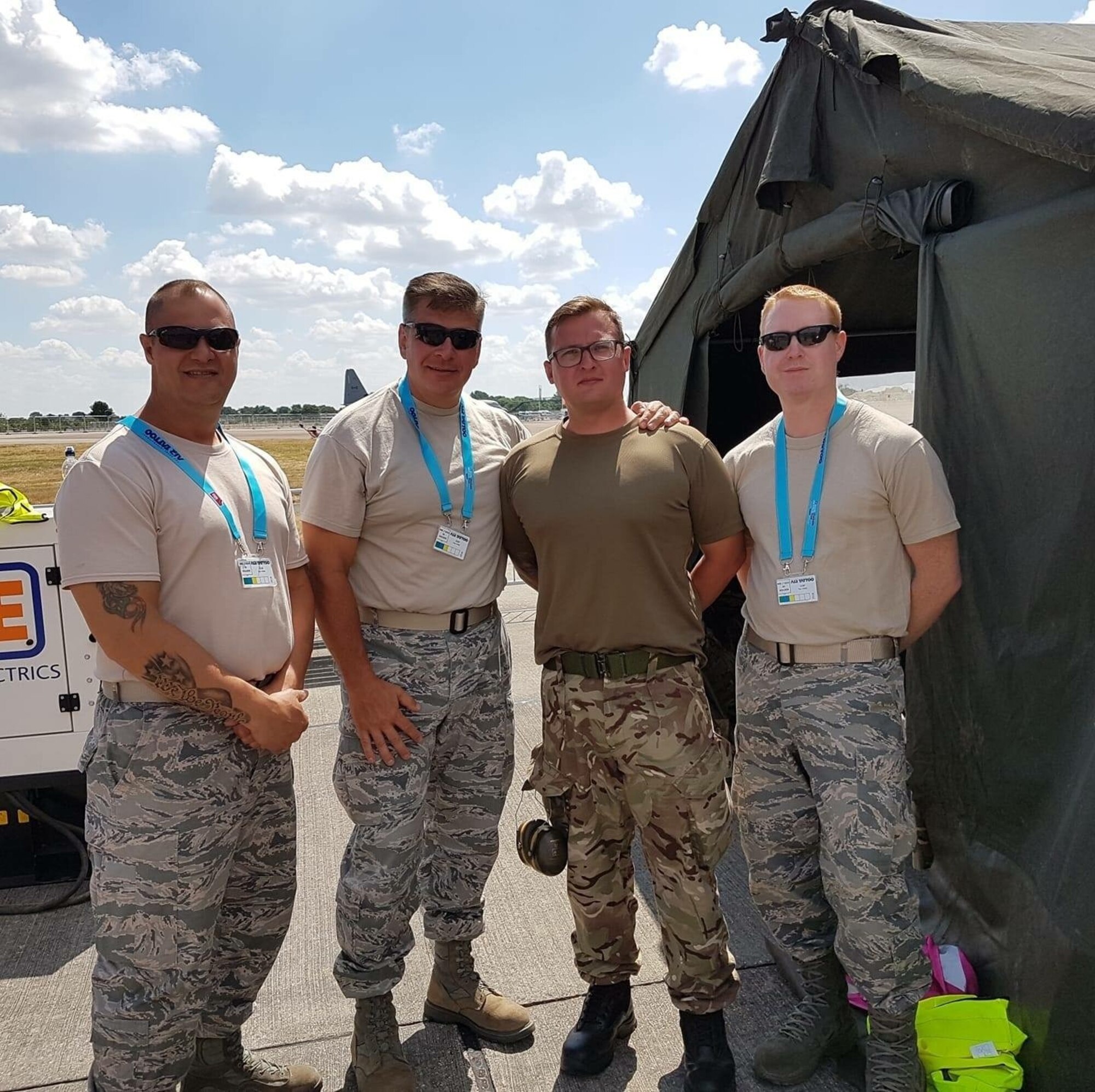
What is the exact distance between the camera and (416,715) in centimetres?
243

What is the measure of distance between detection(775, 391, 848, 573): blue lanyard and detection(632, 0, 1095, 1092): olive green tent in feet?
1.34

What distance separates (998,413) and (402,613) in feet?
5.53

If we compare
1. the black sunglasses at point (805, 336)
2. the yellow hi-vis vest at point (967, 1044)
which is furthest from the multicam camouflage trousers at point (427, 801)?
the yellow hi-vis vest at point (967, 1044)

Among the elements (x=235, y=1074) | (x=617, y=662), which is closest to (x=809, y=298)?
(x=617, y=662)

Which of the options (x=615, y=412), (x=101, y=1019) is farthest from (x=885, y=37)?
(x=101, y=1019)

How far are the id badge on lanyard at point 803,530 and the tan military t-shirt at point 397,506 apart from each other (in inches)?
31.5

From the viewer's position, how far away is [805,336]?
227cm

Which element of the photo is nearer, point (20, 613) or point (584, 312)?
point (584, 312)

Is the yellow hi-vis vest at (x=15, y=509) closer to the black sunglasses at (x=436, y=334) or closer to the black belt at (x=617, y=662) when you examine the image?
the black sunglasses at (x=436, y=334)

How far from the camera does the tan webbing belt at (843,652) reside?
7.52 ft

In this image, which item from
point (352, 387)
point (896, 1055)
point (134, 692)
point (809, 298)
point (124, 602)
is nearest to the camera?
point (124, 602)

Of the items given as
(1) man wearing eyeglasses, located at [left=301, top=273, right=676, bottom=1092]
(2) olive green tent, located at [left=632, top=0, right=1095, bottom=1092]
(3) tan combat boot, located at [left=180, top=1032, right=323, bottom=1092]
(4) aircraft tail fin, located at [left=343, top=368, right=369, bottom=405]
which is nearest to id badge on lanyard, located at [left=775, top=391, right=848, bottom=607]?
(2) olive green tent, located at [left=632, top=0, right=1095, bottom=1092]

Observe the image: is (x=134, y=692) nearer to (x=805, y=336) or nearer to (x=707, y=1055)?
(x=707, y=1055)

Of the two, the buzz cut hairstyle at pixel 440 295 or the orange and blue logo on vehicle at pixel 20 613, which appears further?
the orange and blue logo on vehicle at pixel 20 613
